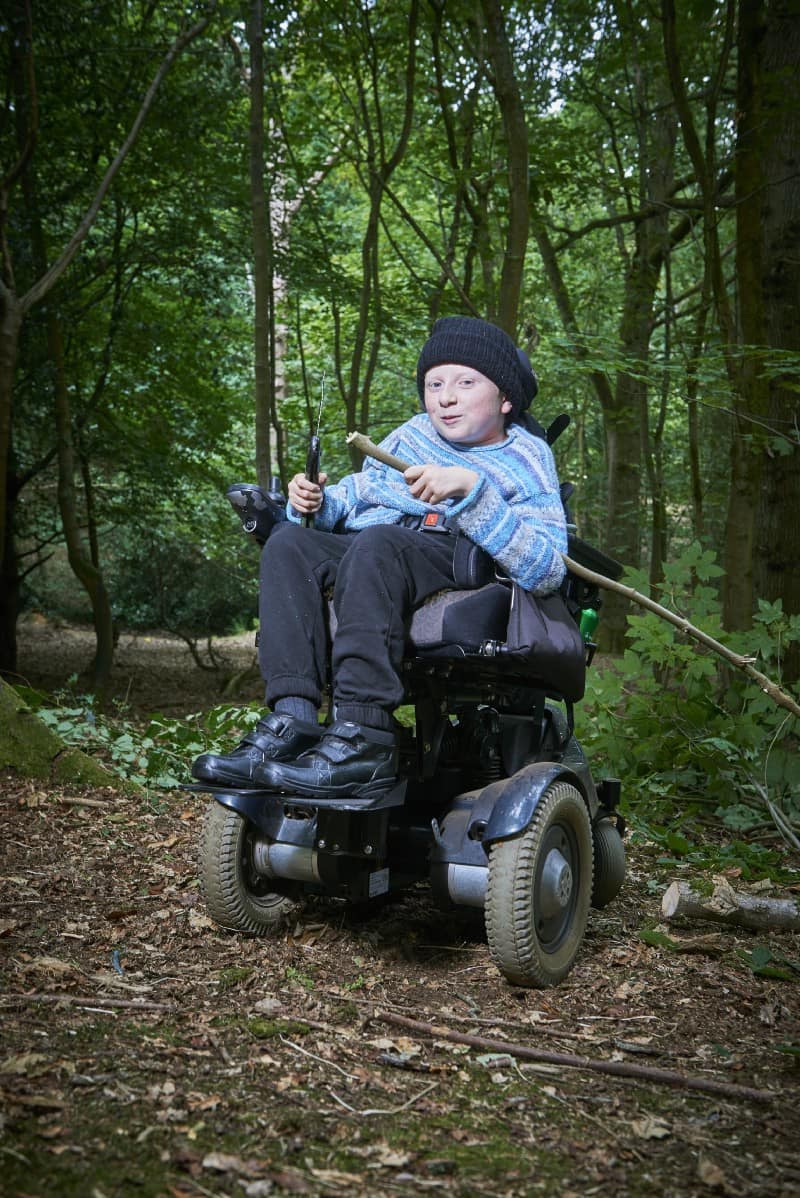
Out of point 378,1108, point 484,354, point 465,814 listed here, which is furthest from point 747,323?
point 378,1108

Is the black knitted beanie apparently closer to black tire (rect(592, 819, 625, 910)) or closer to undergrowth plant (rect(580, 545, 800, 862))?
black tire (rect(592, 819, 625, 910))

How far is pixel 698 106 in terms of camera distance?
11.7 m

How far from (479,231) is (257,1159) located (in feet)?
24.4

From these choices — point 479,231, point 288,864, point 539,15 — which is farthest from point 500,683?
point 539,15

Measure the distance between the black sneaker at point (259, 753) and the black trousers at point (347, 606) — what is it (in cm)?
9

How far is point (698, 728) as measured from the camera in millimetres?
5465

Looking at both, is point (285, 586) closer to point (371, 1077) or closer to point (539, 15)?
point (371, 1077)

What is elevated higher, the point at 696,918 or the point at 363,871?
the point at 363,871

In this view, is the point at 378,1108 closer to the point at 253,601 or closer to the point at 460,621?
the point at 460,621

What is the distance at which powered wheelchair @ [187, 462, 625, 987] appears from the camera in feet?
9.18

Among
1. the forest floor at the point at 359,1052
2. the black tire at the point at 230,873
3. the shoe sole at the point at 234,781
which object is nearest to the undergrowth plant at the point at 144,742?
the forest floor at the point at 359,1052

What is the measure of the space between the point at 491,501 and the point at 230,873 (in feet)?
4.08

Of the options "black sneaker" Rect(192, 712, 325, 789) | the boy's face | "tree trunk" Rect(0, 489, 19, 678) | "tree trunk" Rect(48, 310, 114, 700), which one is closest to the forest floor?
"black sneaker" Rect(192, 712, 325, 789)

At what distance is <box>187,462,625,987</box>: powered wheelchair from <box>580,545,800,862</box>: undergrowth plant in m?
1.91
